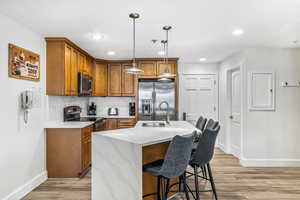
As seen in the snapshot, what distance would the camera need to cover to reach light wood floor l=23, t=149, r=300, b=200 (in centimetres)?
271

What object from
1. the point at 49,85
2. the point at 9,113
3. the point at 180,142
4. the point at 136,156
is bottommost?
the point at 136,156

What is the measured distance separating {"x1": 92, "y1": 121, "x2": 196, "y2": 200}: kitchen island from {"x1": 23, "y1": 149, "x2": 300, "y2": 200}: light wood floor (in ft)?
2.35

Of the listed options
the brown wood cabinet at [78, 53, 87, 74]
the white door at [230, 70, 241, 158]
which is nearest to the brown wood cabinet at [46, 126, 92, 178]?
the brown wood cabinet at [78, 53, 87, 74]

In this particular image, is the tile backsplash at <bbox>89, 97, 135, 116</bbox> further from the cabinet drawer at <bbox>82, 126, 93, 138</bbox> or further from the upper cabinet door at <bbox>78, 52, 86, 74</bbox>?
the cabinet drawer at <bbox>82, 126, 93, 138</bbox>

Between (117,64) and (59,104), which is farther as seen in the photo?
(117,64)

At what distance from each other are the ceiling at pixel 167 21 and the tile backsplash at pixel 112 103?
1972mm

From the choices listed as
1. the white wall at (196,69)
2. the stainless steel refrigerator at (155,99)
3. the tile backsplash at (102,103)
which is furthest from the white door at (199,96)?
the tile backsplash at (102,103)

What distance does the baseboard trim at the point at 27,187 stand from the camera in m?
2.55

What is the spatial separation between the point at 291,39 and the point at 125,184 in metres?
3.70

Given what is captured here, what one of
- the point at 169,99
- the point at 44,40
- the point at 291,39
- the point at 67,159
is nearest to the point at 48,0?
the point at 44,40

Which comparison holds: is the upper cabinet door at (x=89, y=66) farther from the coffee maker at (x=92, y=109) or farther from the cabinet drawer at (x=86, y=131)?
the cabinet drawer at (x=86, y=131)

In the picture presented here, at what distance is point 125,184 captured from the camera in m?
1.94

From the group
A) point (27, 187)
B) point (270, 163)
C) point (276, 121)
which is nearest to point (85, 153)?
point (27, 187)

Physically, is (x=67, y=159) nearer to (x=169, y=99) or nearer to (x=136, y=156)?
(x=136, y=156)
